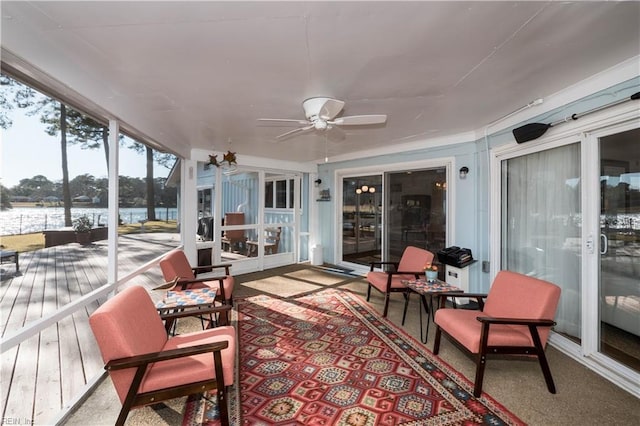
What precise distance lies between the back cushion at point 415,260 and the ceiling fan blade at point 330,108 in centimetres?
219

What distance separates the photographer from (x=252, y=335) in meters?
3.04

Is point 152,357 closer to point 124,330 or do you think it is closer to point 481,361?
point 124,330

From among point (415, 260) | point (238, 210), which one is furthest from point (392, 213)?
point (238, 210)

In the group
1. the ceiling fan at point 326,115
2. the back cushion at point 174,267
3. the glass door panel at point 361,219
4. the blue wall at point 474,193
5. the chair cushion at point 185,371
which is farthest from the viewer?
the glass door panel at point 361,219

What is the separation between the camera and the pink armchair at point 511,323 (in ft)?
6.96

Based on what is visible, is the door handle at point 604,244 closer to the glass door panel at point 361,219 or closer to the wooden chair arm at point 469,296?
the wooden chair arm at point 469,296

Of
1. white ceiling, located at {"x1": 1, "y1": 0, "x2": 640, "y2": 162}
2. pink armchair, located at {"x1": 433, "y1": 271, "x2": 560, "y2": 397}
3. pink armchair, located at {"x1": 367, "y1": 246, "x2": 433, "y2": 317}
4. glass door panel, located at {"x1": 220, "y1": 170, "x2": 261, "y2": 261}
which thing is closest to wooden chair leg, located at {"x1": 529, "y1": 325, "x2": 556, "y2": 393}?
pink armchair, located at {"x1": 433, "y1": 271, "x2": 560, "y2": 397}

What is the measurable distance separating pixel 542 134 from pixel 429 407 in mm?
2818

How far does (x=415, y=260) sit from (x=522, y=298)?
4.95ft

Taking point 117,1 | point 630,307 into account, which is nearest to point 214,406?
point 117,1

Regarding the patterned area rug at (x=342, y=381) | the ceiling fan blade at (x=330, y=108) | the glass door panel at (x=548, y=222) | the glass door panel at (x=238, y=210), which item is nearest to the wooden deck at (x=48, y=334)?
the patterned area rug at (x=342, y=381)

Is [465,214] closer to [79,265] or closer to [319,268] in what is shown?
[319,268]

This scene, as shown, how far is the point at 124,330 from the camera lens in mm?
1678

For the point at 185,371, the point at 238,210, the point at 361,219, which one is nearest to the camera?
the point at 185,371
